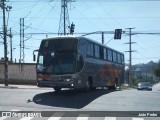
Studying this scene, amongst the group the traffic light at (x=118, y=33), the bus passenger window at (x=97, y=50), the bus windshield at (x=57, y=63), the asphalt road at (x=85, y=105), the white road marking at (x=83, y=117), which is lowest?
the white road marking at (x=83, y=117)

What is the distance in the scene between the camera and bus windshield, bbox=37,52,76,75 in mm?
20812

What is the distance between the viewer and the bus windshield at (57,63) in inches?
819

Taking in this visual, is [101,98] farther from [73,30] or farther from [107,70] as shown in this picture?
[73,30]

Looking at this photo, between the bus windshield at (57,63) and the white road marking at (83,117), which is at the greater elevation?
the bus windshield at (57,63)

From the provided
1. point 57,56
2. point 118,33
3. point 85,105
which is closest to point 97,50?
point 57,56

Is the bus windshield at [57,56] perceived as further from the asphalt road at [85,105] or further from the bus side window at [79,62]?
the asphalt road at [85,105]

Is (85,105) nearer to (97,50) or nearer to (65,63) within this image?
(65,63)

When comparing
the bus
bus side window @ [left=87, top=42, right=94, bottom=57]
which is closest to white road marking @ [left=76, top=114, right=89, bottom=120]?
the bus

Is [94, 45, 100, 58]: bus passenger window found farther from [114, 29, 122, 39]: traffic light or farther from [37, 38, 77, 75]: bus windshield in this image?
[114, 29, 122, 39]: traffic light

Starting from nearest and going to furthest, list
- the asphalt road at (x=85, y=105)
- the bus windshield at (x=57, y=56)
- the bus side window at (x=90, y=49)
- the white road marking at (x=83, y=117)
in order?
the white road marking at (x=83, y=117), the asphalt road at (x=85, y=105), the bus windshield at (x=57, y=56), the bus side window at (x=90, y=49)

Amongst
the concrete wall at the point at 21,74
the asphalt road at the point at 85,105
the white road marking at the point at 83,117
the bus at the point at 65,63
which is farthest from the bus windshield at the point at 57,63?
the concrete wall at the point at 21,74

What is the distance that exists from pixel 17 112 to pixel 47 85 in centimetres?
601

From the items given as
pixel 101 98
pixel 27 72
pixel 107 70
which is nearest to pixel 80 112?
pixel 101 98

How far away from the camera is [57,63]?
21.0 m
